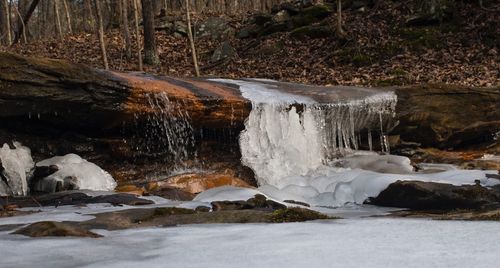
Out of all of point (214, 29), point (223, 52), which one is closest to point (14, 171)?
point (223, 52)

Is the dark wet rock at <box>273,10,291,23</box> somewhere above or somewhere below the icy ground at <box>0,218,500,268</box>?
above

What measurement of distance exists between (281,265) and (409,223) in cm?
154

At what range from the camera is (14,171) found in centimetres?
722

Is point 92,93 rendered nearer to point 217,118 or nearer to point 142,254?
point 217,118

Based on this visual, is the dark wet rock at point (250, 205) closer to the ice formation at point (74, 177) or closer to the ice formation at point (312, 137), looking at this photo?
the ice formation at point (312, 137)

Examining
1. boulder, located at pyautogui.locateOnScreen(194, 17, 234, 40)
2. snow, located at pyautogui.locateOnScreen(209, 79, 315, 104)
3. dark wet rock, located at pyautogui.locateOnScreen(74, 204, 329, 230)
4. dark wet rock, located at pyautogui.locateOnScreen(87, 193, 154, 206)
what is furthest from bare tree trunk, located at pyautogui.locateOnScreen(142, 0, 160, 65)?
dark wet rock, located at pyautogui.locateOnScreen(74, 204, 329, 230)

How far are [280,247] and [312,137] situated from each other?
6.10m

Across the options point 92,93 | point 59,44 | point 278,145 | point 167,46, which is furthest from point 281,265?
point 59,44

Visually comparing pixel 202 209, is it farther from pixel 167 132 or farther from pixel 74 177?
pixel 167 132

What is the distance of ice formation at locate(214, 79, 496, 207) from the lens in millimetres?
8305

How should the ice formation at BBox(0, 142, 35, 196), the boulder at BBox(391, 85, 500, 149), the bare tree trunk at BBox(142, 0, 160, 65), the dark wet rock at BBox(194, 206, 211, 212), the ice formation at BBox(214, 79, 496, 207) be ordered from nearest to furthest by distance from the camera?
the dark wet rock at BBox(194, 206, 211, 212) < the ice formation at BBox(0, 142, 35, 196) < the ice formation at BBox(214, 79, 496, 207) < the boulder at BBox(391, 85, 500, 149) < the bare tree trunk at BBox(142, 0, 160, 65)

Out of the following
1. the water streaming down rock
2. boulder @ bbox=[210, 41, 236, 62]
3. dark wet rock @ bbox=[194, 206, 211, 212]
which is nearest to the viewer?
dark wet rock @ bbox=[194, 206, 211, 212]

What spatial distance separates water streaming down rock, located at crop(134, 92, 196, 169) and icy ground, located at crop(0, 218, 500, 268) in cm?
397

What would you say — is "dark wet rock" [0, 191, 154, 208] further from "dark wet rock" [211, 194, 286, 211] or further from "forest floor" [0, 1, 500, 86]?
"forest floor" [0, 1, 500, 86]
